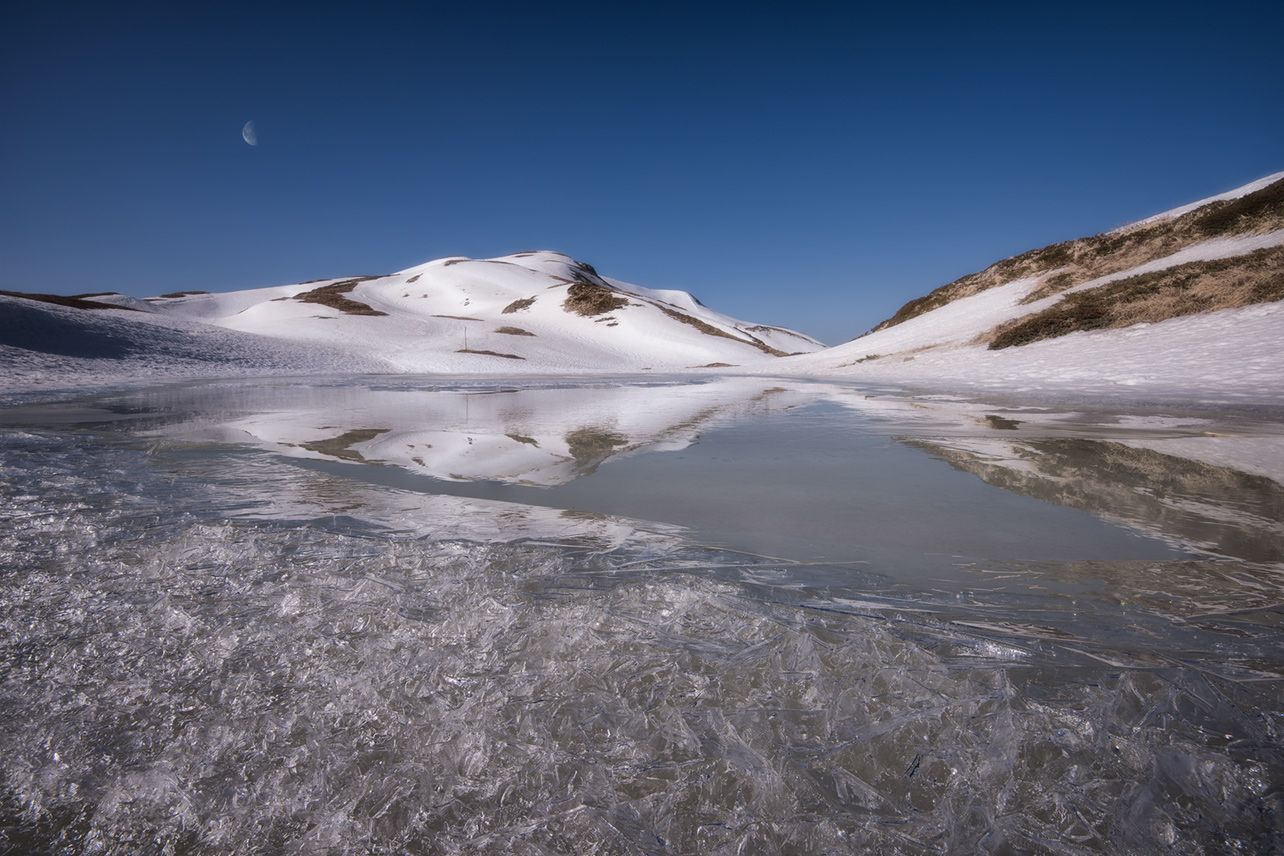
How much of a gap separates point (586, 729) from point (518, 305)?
6200cm

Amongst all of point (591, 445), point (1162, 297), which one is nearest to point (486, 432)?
point (591, 445)

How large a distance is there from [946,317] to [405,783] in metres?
35.4

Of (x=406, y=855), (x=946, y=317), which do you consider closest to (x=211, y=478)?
(x=406, y=855)

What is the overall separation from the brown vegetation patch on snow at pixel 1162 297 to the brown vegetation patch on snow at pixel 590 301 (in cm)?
3618

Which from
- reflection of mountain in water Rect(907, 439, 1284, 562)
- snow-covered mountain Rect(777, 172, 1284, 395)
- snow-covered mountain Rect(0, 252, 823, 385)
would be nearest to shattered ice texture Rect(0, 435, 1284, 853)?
reflection of mountain in water Rect(907, 439, 1284, 562)

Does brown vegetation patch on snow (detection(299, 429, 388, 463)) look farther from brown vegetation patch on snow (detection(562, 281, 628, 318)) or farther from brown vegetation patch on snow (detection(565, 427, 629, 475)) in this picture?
brown vegetation patch on snow (detection(562, 281, 628, 318))

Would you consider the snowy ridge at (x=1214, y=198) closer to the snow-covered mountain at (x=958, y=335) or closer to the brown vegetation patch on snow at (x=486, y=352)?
the snow-covered mountain at (x=958, y=335)

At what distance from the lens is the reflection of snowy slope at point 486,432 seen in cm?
531

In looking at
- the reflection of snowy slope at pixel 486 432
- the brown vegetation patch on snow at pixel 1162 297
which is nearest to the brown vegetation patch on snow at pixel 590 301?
the brown vegetation patch on snow at pixel 1162 297

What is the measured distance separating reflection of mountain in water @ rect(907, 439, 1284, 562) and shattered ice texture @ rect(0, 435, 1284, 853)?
1.65 meters

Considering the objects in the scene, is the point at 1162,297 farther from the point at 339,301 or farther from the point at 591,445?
the point at 339,301

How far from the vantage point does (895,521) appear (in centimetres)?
343

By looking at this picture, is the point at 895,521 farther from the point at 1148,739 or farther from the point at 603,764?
the point at 603,764

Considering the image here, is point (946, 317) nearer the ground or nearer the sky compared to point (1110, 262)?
nearer the ground
